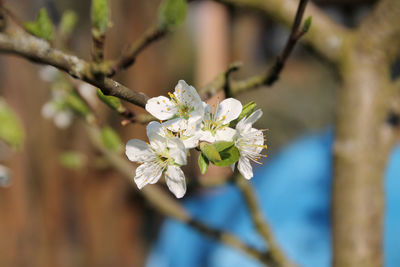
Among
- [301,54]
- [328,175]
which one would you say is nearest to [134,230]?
[328,175]

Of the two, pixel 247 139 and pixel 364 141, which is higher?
pixel 247 139

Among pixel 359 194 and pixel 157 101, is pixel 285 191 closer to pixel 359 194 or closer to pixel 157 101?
pixel 359 194

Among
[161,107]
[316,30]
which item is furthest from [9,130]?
[316,30]

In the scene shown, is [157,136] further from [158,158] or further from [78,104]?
[78,104]

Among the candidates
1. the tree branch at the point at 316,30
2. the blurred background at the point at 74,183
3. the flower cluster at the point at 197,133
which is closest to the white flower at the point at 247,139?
the flower cluster at the point at 197,133

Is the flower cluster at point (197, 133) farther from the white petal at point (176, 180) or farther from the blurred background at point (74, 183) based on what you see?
the blurred background at point (74, 183)

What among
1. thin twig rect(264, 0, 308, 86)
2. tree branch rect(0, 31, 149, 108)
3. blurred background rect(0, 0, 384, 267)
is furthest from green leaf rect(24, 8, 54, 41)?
blurred background rect(0, 0, 384, 267)
